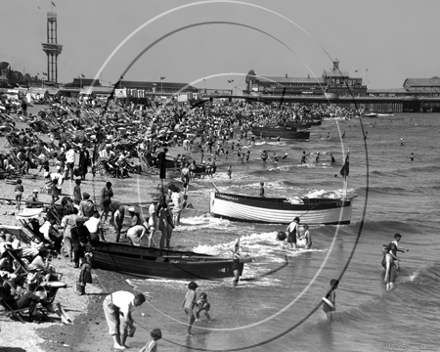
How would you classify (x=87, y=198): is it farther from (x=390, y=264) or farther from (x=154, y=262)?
(x=390, y=264)

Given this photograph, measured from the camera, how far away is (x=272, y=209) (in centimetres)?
2812

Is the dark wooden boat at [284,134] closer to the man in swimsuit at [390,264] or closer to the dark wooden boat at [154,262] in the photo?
the man in swimsuit at [390,264]

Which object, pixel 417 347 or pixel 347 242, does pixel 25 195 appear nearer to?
pixel 347 242

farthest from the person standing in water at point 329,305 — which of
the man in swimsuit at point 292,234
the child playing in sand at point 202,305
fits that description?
the man in swimsuit at point 292,234

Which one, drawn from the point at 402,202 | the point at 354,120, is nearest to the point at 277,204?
the point at 402,202

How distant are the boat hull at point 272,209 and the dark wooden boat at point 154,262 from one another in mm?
10387

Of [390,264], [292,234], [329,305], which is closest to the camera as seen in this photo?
[329,305]

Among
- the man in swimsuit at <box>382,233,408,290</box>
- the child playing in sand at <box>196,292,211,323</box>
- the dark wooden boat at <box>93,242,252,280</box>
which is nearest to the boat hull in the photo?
the man in swimsuit at <box>382,233,408,290</box>

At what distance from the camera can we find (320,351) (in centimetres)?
A: 1455

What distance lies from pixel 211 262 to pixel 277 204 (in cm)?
1062

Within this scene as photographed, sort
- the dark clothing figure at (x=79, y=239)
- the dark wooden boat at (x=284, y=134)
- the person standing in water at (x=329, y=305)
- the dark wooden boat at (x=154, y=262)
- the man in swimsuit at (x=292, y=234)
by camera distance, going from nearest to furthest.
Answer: the dark clothing figure at (x=79, y=239) < the person standing in water at (x=329, y=305) < the dark wooden boat at (x=154, y=262) < the man in swimsuit at (x=292, y=234) < the dark wooden boat at (x=284, y=134)

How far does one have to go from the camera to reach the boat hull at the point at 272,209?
1110 inches

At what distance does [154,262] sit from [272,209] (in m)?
11.4

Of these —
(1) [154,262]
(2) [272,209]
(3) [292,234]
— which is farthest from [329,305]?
(2) [272,209]
